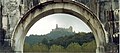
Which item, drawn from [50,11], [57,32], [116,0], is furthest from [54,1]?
[57,32]

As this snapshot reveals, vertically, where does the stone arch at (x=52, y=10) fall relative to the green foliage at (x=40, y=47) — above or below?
above

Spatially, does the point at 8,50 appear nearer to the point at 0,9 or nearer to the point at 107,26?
the point at 0,9

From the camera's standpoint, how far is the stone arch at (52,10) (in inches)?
389

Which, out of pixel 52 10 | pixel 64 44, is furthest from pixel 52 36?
pixel 52 10

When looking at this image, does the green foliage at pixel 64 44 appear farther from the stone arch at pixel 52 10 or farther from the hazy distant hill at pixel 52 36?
the stone arch at pixel 52 10

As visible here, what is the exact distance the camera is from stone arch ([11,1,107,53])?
9.89 m

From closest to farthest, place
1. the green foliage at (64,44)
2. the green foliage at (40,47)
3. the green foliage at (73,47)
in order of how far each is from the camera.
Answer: the green foliage at (64,44)
the green foliage at (73,47)
the green foliage at (40,47)

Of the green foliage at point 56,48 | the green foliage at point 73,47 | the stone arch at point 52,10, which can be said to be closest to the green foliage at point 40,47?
the green foliage at point 56,48

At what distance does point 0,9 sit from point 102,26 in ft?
9.98

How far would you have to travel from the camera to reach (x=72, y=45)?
141 feet

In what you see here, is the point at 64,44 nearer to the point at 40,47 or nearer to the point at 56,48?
the point at 56,48

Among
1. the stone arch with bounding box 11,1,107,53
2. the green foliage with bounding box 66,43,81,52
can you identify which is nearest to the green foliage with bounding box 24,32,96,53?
the green foliage with bounding box 66,43,81,52

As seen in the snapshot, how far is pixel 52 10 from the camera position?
33.0 ft

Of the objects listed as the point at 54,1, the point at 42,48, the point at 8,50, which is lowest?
the point at 42,48
